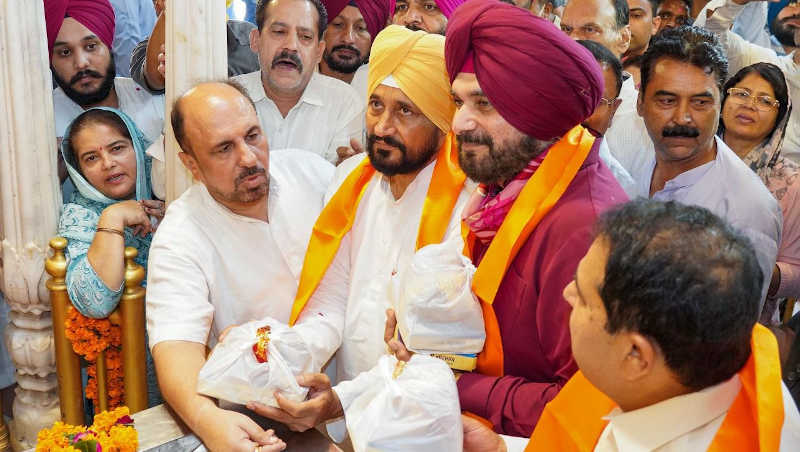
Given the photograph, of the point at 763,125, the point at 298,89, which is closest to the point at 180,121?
the point at 298,89

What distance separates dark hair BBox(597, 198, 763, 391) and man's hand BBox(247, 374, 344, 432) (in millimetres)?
895

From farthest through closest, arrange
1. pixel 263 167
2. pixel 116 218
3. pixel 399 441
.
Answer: pixel 116 218 → pixel 263 167 → pixel 399 441

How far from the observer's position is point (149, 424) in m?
2.09

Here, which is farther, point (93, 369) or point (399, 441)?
point (93, 369)

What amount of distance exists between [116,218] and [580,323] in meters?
2.00

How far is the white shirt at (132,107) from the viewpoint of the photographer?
147 inches

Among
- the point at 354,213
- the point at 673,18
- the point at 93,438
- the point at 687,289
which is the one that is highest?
the point at 673,18

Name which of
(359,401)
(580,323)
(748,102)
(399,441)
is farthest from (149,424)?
(748,102)

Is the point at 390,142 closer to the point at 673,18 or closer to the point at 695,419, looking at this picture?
the point at 695,419

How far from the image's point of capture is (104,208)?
308 cm

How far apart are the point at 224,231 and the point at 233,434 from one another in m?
0.87

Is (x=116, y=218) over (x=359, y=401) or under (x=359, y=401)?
over

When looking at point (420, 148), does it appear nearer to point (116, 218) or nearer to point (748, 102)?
point (116, 218)

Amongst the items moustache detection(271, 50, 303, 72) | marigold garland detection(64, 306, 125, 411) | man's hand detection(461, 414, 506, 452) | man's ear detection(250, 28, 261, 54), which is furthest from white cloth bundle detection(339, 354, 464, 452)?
man's ear detection(250, 28, 261, 54)
